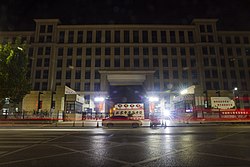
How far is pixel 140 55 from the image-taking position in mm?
59219

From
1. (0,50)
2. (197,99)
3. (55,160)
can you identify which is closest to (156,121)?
(197,99)

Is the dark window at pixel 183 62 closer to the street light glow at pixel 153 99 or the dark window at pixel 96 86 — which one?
the street light glow at pixel 153 99

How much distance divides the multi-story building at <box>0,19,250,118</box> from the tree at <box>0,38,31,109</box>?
2719 centimetres

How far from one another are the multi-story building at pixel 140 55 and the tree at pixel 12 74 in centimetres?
2719

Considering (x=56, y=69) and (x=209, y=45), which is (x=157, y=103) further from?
(x=56, y=69)

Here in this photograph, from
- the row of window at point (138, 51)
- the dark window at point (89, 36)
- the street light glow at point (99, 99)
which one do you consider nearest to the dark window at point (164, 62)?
the row of window at point (138, 51)

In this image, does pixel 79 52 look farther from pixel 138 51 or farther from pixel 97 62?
pixel 138 51

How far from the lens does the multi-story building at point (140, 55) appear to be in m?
56.7

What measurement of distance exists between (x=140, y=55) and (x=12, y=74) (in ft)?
131

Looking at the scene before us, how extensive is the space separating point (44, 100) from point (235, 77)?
5945 centimetres

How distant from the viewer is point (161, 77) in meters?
57.2

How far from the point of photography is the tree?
85.5ft

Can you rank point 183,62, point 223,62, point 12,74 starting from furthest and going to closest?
point 223,62 → point 183,62 → point 12,74

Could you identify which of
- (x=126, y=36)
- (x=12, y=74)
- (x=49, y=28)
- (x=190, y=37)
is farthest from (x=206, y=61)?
(x=12, y=74)
